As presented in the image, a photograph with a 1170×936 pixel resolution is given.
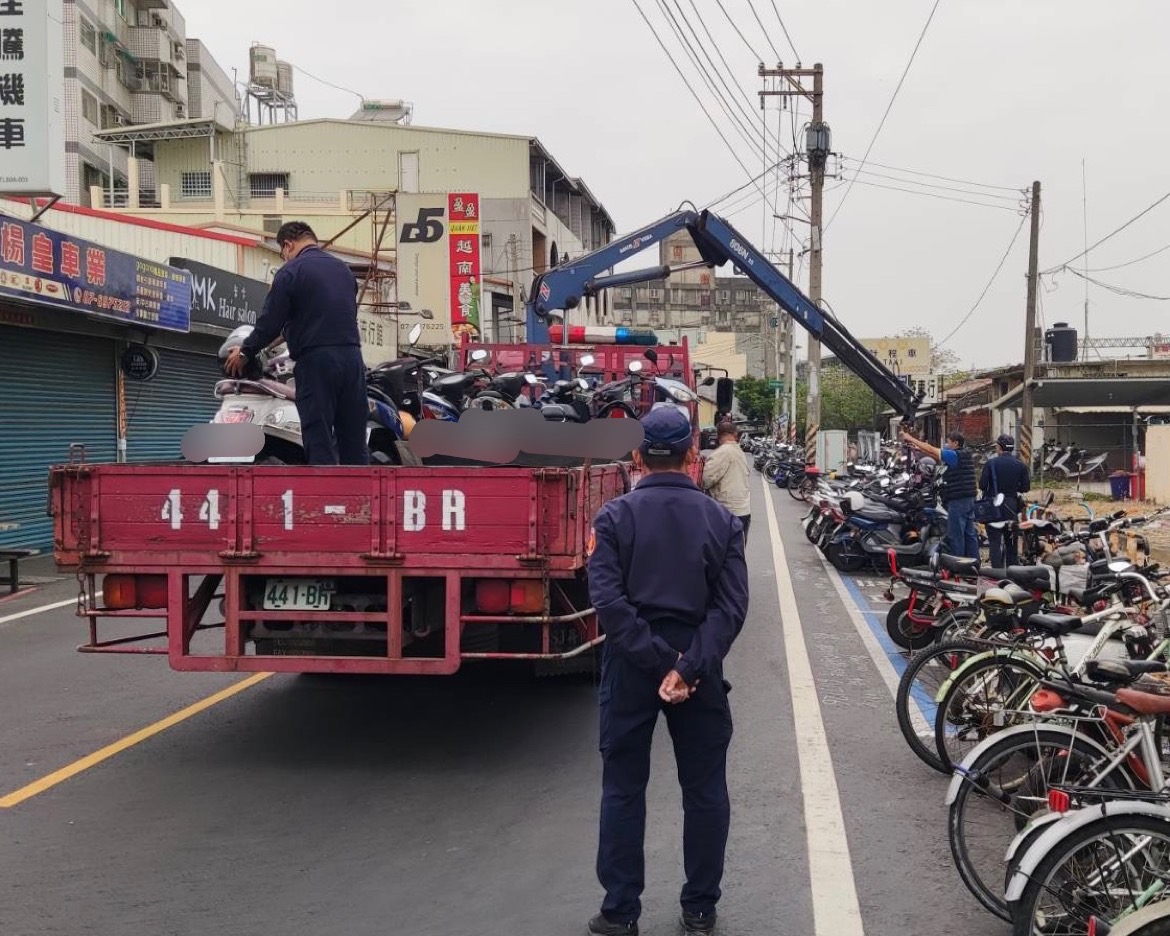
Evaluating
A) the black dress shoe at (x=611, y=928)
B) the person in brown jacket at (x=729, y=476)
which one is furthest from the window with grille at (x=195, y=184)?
the black dress shoe at (x=611, y=928)

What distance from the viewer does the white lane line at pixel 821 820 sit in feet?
13.9

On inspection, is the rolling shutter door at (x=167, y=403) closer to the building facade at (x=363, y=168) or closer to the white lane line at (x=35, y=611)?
the white lane line at (x=35, y=611)

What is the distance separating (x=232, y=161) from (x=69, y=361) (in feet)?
91.2

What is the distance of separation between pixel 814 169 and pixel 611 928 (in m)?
28.5

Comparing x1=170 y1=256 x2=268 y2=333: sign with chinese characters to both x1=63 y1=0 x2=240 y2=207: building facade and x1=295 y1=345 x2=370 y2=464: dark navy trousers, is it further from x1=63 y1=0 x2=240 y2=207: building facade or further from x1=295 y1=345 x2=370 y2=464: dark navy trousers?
x1=63 y1=0 x2=240 y2=207: building facade

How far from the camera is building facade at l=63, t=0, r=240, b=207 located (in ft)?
130

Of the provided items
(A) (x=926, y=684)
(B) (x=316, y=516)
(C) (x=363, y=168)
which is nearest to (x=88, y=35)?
(C) (x=363, y=168)

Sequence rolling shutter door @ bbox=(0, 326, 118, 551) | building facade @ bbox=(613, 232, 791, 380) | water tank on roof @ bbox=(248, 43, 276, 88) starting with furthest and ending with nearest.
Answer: building facade @ bbox=(613, 232, 791, 380) < water tank on roof @ bbox=(248, 43, 276, 88) < rolling shutter door @ bbox=(0, 326, 118, 551)

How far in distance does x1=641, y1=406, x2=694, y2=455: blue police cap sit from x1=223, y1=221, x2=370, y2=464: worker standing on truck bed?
2.93 meters

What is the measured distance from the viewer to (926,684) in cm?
624

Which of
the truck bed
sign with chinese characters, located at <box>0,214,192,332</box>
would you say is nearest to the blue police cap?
the truck bed

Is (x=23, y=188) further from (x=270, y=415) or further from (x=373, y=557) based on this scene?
(x=373, y=557)

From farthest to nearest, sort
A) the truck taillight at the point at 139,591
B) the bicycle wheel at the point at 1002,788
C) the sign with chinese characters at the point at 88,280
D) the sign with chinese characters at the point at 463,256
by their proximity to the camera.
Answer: the sign with chinese characters at the point at 463,256
the sign with chinese characters at the point at 88,280
the truck taillight at the point at 139,591
the bicycle wheel at the point at 1002,788

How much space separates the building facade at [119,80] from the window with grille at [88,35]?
4 centimetres
